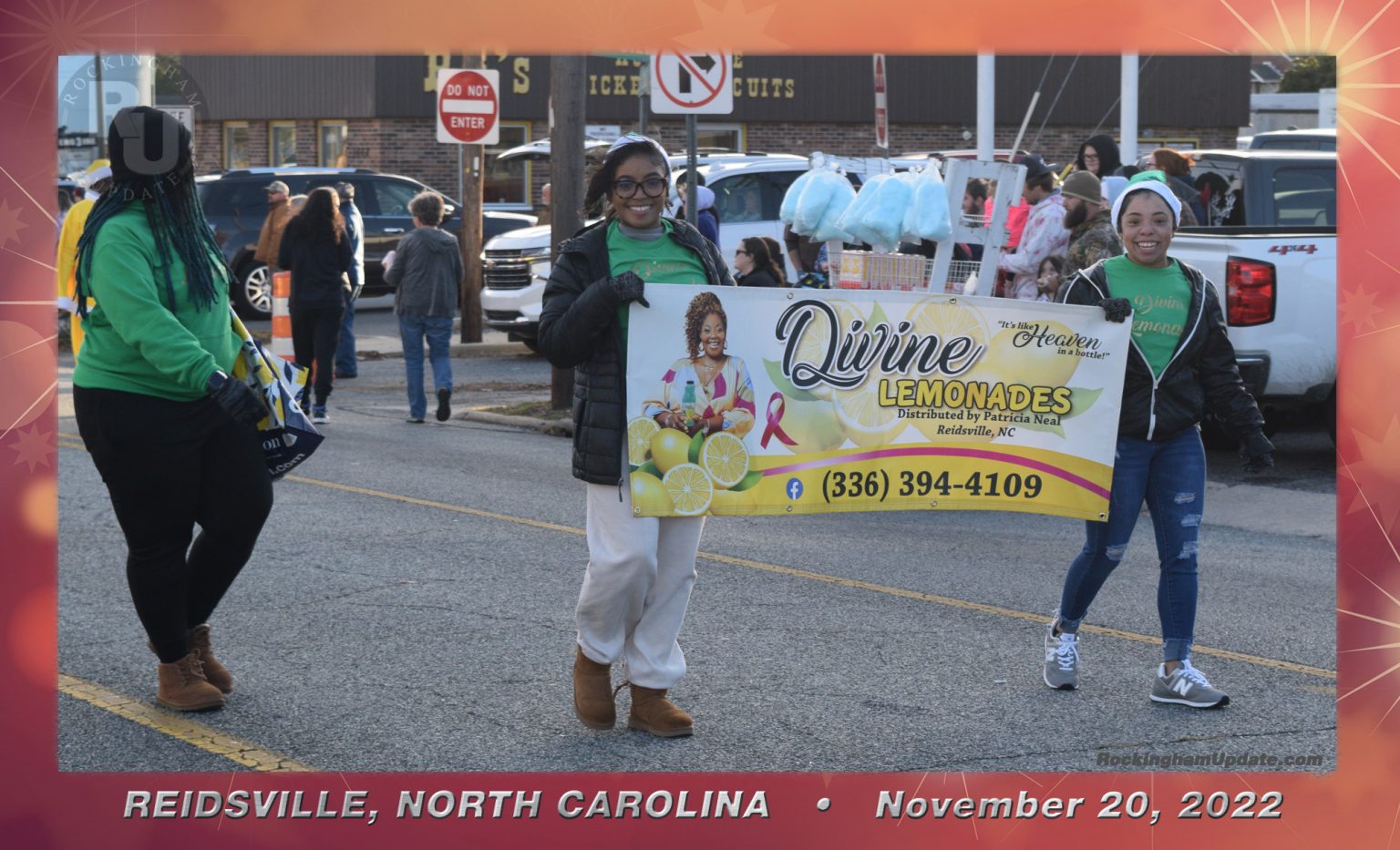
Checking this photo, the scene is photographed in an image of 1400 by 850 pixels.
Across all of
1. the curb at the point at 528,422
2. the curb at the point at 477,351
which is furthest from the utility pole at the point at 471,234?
the curb at the point at 528,422

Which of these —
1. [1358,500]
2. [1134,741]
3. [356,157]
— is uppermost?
[356,157]

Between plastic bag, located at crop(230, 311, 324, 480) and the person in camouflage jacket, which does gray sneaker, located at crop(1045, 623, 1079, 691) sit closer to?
plastic bag, located at crop(230, 311, 324, 480)

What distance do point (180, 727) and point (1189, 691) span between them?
3302mm

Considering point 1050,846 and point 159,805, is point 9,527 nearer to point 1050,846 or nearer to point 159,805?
point 159,805

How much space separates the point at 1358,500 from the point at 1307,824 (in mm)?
813

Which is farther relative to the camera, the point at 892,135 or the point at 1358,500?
the point at 892,135

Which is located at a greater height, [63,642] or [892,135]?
[892,135]

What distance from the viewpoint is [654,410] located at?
517 cm

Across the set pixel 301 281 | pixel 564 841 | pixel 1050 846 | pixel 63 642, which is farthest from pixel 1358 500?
pixel 301 281

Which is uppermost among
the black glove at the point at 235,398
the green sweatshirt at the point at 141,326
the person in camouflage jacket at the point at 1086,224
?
the person in camouflage jacket at the point at 1086,224

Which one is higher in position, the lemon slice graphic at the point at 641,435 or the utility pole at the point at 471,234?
the utility pole at the point at 471,234

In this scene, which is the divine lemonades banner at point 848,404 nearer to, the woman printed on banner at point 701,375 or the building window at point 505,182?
the woman printed on banner at point 701,375

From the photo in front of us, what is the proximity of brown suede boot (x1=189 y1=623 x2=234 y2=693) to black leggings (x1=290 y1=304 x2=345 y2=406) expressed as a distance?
834cm

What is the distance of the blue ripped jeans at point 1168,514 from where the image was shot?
238 inches
